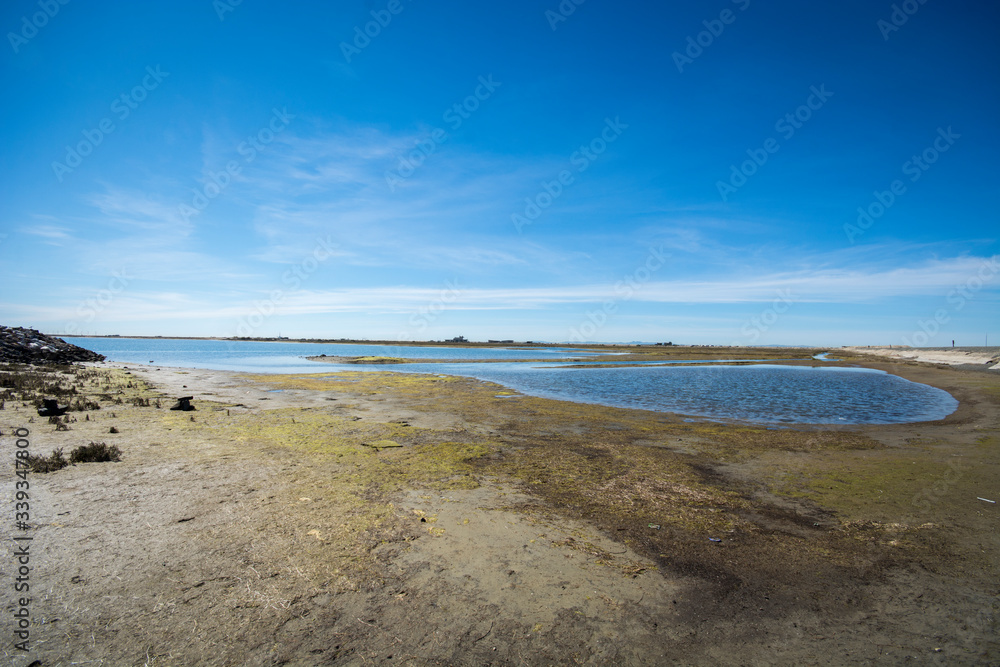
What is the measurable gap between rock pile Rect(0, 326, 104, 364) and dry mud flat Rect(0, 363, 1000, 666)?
37922mm

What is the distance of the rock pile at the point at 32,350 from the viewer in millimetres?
37562

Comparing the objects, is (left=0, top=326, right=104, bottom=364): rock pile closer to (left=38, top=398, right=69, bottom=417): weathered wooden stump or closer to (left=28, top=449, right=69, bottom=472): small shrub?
(left=38, top=398, right=69, bottom=417): weathered wooden stump

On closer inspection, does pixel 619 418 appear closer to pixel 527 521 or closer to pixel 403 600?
pixel 527 521

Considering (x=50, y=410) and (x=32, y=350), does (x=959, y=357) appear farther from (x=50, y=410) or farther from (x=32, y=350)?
(x=32, y=350)

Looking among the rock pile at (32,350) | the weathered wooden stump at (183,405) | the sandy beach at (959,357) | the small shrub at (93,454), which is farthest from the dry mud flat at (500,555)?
the sandy beach at (959,357)

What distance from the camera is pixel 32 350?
40219mm

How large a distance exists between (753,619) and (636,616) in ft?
4.52

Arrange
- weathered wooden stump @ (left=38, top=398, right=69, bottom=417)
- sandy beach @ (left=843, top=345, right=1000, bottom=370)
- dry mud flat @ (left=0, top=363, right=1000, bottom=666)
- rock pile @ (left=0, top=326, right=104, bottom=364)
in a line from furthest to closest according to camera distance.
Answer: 1. sandy beach @ (left=843, top=345, right=1000, bottom=370)
2. rock pile @ (left=0, top=326, right=104, bottom=364)
3. weathered wooden stump @ (left=38, top=398, right=69, bottom=417)
4. dry mud flat @ (left=0, top=363, right=1000, bottom=666)

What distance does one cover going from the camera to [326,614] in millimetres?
4777

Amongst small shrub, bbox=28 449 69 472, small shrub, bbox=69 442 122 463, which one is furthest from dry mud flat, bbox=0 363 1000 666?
small shrub, bbox=69 442 122 463

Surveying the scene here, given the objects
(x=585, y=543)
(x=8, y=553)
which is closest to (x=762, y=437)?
(x=585, y=543)

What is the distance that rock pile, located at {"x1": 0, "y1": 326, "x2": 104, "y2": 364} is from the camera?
37.6 metres

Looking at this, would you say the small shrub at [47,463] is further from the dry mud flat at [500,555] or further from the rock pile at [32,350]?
the rock pile at [32,350]

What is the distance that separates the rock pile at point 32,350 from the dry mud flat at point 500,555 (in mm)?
37922
